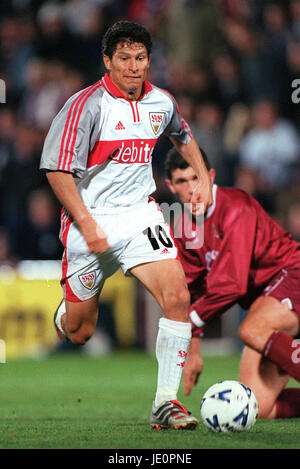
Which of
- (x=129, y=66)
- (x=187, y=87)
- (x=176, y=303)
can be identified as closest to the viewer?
(x=176, y=303)

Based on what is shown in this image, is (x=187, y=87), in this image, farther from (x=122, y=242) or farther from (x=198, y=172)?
(x=122, y=242)

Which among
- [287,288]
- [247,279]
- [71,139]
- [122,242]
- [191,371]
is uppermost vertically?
[71,139]

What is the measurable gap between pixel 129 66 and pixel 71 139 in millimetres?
564

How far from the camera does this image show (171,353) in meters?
5.20

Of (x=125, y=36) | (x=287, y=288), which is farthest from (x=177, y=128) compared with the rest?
(x=287, y=288)

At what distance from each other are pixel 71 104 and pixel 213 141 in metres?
6.10

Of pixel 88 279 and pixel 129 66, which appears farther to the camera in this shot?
pixel 88 279

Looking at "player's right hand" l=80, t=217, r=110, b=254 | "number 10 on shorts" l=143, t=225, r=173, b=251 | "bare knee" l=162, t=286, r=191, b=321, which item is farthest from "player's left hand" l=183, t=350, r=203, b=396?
"player's right hand" l=80, t=217, r=110, b=254

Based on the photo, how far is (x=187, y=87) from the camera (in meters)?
12.2

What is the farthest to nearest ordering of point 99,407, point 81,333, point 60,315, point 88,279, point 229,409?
point 99,407 → point 60,315 → point 81,333 → point 88,279 → point 229,409

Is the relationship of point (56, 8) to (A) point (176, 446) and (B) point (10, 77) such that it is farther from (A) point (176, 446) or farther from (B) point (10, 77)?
(A) point (176, 446)

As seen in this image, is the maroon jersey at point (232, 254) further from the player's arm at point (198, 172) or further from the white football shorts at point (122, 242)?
the white football shorts at point (122, 242)

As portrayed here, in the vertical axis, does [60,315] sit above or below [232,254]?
below
